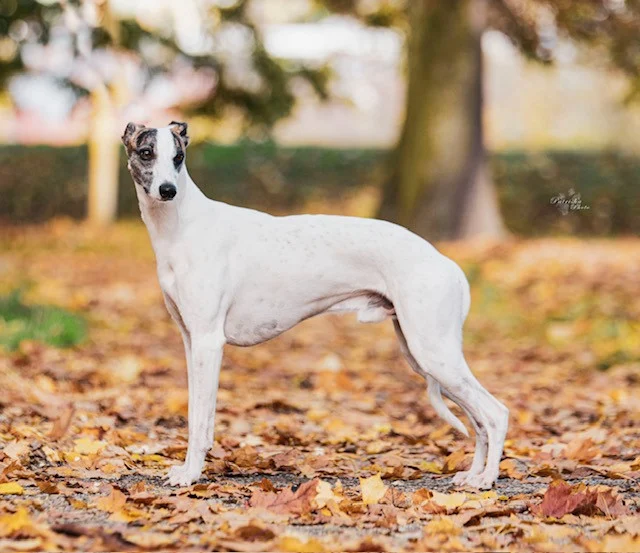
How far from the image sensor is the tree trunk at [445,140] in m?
14.8

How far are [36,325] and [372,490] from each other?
5.26 m

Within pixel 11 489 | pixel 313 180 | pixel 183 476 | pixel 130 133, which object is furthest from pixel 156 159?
pixel 313 180

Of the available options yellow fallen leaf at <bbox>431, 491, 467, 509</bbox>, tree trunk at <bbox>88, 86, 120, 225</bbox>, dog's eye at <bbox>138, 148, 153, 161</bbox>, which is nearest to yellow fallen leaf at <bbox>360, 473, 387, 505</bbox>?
yellow fallen leaf at <bbox>431, 491, 467, 509</bbox>

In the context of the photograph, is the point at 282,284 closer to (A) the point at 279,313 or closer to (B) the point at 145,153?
(A) the point at 279,313

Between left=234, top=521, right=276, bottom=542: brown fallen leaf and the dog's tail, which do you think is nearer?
left=234, top=521, right=276, bottom=542: brown fallen leaf

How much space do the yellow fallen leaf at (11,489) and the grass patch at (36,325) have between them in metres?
3.95

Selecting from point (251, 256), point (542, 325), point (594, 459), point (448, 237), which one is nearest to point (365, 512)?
point (251, 256)

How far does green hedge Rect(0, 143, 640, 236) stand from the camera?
68.9ft

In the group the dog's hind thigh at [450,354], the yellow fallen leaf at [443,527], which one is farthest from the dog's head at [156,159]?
the yellow fallen leaf at [443,527]

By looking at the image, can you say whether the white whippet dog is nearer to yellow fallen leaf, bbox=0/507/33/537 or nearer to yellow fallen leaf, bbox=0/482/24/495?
yellow fallen leaf, bbox=0/482/24/495

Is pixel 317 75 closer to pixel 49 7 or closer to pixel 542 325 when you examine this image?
pixel 49 7

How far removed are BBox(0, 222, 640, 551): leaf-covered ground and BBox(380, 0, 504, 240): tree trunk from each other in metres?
2.95

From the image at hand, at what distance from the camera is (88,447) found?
5086 mm

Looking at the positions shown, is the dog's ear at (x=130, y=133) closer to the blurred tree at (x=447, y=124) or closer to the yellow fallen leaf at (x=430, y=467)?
the yellow fallen leaf at (x=430, y=467)
